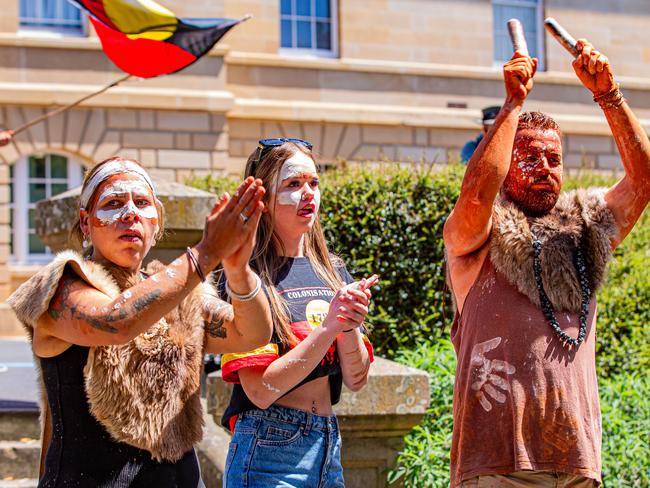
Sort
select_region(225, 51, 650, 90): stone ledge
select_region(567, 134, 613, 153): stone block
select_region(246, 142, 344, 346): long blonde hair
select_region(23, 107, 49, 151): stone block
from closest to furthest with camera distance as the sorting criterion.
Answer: select_region(246, 142, 344, 346): long blonde hair
select_region(23, 107, 49, 151): stone block
select_region(225, 51, 650, 90): stone ledge
select_region(567, 134, 613, 153): stone block

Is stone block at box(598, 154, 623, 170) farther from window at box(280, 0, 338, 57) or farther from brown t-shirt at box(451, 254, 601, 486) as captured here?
brown t-shirt at box(451, 254, 601, 486)

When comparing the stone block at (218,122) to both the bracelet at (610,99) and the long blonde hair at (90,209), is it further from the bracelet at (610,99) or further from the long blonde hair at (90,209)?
the bracelet at (610,99)

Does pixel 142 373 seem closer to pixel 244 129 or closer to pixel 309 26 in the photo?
pixel 244 129

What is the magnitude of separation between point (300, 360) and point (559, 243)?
35.6 inches

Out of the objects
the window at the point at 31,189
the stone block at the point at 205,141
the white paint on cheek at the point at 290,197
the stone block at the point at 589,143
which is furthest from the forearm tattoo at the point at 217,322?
the stone block at the point at 589,143

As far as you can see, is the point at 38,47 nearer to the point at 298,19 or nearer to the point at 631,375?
the point at 298,19

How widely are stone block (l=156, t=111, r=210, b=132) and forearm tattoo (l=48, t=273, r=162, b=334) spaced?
15.4m

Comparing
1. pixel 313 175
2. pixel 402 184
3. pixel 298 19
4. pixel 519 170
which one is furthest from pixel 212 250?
pixel 298 19

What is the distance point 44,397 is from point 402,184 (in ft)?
13.8

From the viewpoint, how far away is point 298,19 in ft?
65.8

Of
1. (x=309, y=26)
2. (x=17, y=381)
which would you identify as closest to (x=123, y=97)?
(x=309, y=26)

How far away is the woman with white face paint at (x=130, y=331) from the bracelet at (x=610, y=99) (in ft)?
4.26

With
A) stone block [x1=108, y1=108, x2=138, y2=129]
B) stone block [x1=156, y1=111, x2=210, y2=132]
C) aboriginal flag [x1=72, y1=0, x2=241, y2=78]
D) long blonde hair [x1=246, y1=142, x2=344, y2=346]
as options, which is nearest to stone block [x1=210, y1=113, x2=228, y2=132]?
stone block [x1=156, y1=111, x2=210, y2=132]

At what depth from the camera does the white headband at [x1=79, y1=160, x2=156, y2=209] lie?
3.06m
